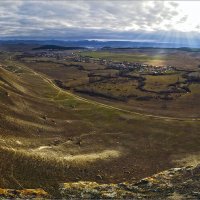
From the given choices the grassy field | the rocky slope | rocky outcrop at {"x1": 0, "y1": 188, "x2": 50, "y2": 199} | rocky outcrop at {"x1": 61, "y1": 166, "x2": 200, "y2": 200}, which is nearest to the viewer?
rocky outcrop at {"x1": 0, "y1": 188, "x2": 50, "y2": 199}

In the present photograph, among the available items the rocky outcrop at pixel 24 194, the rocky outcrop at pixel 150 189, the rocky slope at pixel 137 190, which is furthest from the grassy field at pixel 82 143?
the rocky outcrop at pixel 150 189

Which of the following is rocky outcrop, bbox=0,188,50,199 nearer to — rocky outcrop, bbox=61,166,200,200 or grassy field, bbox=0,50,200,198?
grassy field, bbox=0,50,200,198

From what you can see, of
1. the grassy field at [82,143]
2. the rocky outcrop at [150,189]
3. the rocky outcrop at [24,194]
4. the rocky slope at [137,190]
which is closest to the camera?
the rocky outcrop at [24,194]

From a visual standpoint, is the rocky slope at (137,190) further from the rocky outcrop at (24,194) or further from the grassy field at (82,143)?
the grassy field at (82,143)

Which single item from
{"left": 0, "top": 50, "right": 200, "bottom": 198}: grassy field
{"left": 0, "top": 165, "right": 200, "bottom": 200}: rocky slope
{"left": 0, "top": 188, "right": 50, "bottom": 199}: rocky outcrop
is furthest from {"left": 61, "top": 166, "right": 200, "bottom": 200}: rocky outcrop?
{"left": 0, "top": 50, "right": 200, "bottom": 198}: grassy field

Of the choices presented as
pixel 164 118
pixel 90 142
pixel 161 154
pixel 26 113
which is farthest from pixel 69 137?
pixel 164 118

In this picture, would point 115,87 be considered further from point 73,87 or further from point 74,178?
point 74,178
